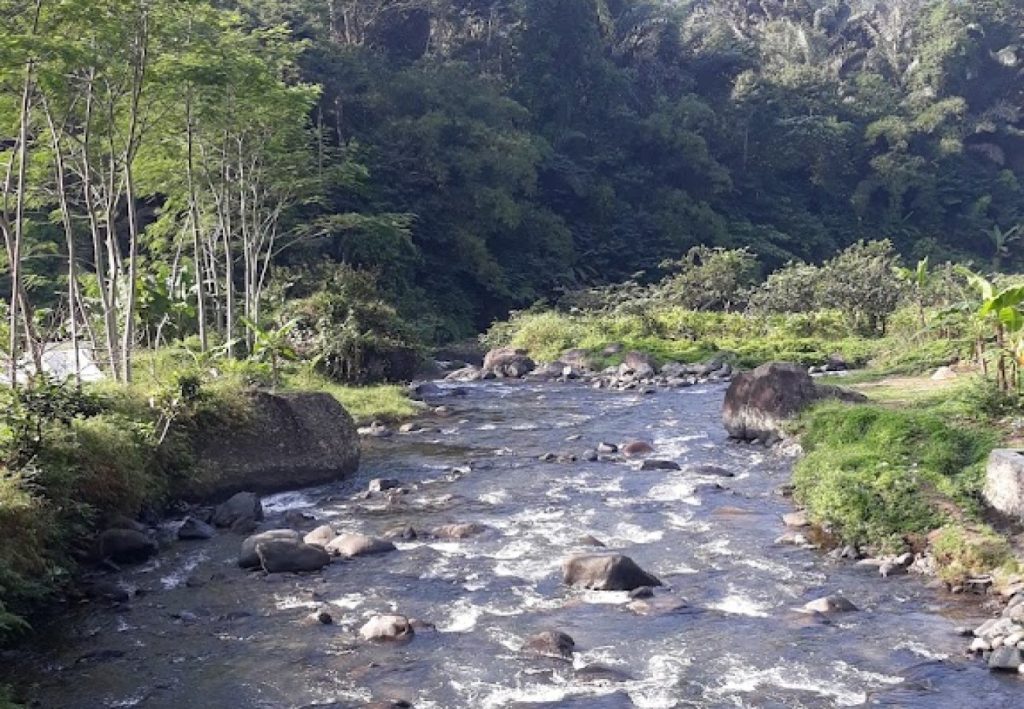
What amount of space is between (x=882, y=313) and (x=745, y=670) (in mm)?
33526

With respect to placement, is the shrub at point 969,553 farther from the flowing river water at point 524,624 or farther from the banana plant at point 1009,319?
the banana plant at point 1009,319

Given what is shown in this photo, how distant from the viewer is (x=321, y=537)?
595 inches

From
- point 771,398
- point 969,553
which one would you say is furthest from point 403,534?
point 771,398

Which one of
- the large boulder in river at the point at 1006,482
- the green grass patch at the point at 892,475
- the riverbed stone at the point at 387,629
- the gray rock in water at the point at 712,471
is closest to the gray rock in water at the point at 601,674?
the riverbed stone at the point at 387,629

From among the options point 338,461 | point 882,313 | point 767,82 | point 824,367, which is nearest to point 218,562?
point 338,461

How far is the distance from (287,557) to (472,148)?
41.3 meters

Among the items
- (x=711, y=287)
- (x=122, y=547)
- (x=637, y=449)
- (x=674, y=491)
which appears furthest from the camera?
(x=711, y=287)

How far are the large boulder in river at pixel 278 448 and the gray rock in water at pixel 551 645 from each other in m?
8.25

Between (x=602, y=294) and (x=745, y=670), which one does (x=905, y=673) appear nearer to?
(x=745, y=670)

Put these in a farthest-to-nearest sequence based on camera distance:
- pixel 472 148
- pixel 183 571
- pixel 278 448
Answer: pixel 472 148 → pixel 278 448 → pixel 183 571

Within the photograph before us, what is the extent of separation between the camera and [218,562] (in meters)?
14.3

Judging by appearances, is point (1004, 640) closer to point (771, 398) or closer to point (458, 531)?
Result: point (458, 531)

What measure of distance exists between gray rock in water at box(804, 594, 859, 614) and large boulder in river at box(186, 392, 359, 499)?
986cm

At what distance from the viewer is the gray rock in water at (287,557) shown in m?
13.8
